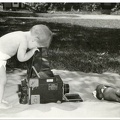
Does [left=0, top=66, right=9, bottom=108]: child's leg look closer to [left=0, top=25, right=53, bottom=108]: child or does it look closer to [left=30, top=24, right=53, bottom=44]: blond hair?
[left=0, top=25, right=53, bottom=108]: child

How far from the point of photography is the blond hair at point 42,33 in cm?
162

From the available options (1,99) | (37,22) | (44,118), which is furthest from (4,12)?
(44,118)

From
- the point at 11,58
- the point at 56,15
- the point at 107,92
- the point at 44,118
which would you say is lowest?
the point at 44,118

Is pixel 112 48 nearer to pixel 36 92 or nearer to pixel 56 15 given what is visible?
pixel 56 15

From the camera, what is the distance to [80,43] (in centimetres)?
177

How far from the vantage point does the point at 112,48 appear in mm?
1783

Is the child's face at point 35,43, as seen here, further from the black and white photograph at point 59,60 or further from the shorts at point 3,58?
the shorts at point 3,58

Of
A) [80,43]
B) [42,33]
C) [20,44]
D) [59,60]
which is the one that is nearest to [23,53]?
[20,44]

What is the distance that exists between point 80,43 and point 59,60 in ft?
0.61

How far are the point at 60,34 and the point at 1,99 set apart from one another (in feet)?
1.88

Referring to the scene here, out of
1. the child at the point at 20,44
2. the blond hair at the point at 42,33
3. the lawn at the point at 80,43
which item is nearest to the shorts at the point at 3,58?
the child at the point at 20,44

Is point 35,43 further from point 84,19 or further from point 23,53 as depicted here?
point 84,19

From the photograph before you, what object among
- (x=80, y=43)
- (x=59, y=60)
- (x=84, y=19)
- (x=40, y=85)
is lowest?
(x=40, y=85)

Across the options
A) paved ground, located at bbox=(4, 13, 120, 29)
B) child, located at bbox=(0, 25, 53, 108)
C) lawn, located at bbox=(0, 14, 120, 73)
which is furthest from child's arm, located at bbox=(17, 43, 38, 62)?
paved ground, located at bbox=(4, 13, 120, 29)
